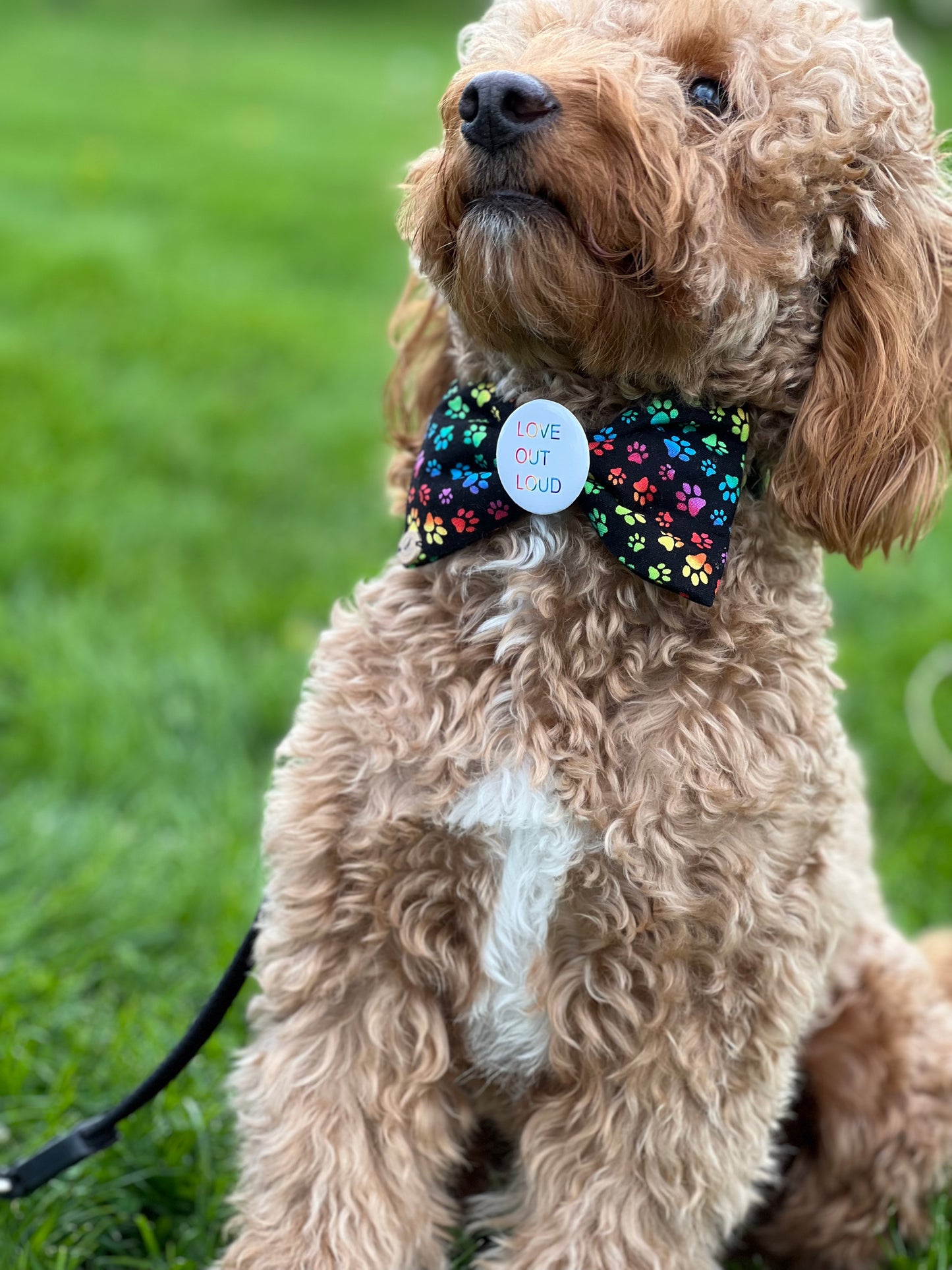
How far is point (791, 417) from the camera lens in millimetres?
1979

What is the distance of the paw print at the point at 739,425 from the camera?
1.92 m

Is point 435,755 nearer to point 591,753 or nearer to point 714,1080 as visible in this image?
point 591,753

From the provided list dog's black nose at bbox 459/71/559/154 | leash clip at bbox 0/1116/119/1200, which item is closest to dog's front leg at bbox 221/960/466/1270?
leash clip at bbox 0/1116/119/1200

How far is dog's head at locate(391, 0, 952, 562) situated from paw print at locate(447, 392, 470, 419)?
0.12m

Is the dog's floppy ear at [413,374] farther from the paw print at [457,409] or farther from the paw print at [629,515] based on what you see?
the paw print at [629,515]

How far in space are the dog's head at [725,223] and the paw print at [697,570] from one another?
18 cm

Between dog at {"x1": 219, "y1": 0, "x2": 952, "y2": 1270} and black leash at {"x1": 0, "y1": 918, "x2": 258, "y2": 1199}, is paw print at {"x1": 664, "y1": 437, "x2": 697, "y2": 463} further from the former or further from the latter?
black leash at {"x1": 0, "y1": 918, "x2": 258, "y2": 1199}

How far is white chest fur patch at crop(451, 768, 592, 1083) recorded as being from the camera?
1.84m

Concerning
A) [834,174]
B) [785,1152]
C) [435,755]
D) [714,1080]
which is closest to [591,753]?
[435,755]

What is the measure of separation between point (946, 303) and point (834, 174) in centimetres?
27

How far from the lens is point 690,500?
1.88 m

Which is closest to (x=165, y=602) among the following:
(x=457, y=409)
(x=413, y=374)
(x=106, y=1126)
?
(x=413, y=374)

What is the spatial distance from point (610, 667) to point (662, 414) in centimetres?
37

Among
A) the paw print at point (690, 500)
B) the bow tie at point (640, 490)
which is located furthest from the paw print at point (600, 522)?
the paw print at point (690, 500)
